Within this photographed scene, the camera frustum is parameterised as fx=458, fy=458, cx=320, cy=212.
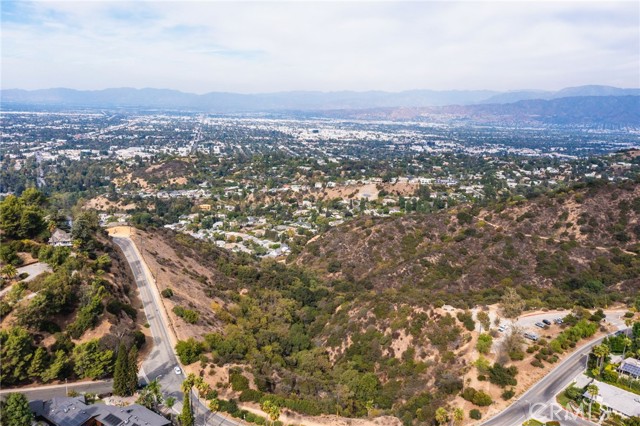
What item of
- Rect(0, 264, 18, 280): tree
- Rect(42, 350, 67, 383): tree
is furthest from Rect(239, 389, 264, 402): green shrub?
Rect(0, 264, 18, 280): tree

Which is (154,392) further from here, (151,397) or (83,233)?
(83,233)

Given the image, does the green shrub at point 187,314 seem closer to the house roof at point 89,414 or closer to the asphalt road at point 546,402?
the house roof at point 89,414

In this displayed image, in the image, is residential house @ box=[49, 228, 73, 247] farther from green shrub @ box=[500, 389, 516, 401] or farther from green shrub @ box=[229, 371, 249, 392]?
green shrub @ box=[500, 389, 516, 401]

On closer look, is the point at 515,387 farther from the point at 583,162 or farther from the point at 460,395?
the point at 583,162

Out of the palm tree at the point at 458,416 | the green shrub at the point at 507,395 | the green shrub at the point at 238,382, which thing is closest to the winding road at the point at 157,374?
the green shrub at the point at 238,382

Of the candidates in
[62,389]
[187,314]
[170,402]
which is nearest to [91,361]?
[62,389]
